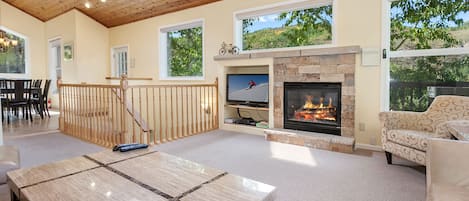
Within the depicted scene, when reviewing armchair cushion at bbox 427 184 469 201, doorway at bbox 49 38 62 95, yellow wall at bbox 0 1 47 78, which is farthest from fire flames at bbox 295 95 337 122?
yellow wall at bbox 0 1 47 78

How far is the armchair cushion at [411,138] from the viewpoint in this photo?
2.62 meters

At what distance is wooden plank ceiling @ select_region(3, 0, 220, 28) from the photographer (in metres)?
5.97

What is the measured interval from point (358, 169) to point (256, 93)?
230 cm

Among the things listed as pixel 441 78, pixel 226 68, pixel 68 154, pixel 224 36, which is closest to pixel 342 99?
pixel 441 78

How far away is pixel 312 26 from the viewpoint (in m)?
4.42

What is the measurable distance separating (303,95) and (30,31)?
335 inches

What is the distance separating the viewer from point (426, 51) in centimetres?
347

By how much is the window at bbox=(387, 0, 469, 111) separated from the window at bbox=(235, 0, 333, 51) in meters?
0.96

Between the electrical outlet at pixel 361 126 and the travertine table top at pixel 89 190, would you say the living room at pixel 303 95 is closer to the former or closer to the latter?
the electrical outlet at pixel 361 126

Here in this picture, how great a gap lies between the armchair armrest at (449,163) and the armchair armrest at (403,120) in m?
1.52

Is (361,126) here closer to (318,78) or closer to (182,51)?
(318,78)

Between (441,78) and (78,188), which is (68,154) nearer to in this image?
(78,188)

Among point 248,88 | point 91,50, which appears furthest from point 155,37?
point 248,88

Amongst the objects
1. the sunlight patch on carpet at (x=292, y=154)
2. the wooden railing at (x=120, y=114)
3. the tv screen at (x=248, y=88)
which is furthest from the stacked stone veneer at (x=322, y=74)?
the wooden railing at (x=120, y=114)
